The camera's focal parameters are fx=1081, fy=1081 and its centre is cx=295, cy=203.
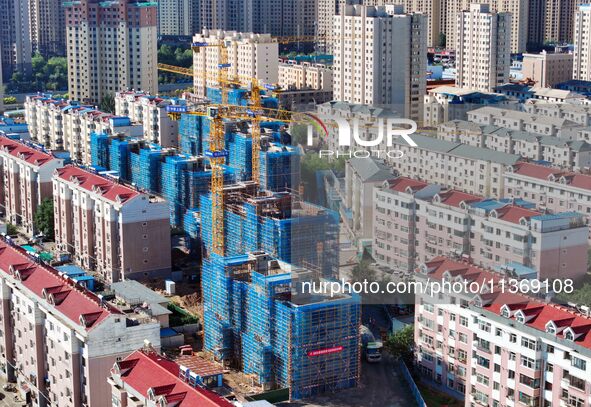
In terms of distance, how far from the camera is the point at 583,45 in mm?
27562

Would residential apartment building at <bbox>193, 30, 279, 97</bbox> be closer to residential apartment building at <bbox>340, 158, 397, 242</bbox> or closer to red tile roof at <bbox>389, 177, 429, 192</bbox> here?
red tile roof at <bbox>389, 177, 429, 192</bbox>

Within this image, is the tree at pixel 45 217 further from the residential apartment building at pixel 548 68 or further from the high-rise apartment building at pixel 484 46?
the residential apartment building at pixel 548 68

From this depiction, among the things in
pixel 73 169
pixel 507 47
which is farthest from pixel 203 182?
pixel 507 47

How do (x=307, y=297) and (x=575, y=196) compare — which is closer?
(x=307, y=297)

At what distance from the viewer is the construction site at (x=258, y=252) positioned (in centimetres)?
996

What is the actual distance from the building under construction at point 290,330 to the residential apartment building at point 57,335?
1.43 m

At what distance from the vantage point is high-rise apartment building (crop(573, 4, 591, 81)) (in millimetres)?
27203

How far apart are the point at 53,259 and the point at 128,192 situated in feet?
4.69

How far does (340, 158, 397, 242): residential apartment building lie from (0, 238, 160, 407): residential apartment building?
106 inches

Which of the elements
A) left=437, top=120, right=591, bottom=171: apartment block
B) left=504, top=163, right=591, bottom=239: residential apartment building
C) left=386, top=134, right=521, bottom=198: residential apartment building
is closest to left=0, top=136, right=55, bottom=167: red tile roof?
left=386, top=134, right=521, bottom=198: residential apartment building

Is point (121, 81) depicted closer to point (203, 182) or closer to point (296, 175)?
point (203, 182)

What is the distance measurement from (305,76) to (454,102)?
564cm

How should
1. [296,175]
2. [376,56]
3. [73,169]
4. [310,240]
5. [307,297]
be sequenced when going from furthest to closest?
[376,56], [73,169], [296,175], [310,240], [307,297]

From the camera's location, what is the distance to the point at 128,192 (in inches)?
524
